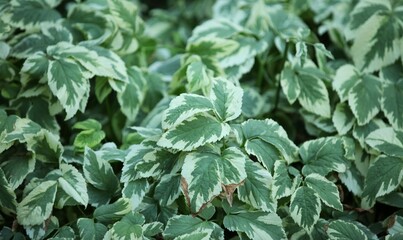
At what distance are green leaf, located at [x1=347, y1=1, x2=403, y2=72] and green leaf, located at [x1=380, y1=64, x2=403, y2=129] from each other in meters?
0.03

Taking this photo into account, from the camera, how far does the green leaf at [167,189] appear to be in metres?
1.19

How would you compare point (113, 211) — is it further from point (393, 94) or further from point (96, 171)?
point (393, 94)

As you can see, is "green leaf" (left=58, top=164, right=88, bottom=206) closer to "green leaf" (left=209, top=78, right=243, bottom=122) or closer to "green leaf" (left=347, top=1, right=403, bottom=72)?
"green leaf" (left=209, top=78, right=243, bottom=122)

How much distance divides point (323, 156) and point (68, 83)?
74 centimetres

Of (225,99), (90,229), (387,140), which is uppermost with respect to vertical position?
(225,99)

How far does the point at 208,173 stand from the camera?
111 cm

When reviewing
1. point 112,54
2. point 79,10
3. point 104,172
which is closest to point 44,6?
point 79,10

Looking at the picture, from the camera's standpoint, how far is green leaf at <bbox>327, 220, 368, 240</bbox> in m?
1.17

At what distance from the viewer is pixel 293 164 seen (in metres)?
1.40

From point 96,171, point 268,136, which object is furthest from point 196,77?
point 96,171

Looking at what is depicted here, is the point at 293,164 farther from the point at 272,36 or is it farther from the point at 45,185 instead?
the point at 45,185

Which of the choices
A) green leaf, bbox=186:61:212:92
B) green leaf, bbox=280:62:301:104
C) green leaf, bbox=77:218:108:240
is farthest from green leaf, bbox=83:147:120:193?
green leaf, bbox=280:62:301:104

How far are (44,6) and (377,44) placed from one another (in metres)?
1.11

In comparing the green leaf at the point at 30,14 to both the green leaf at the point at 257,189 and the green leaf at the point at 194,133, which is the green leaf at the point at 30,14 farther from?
the green leaf at the point at 257,189
